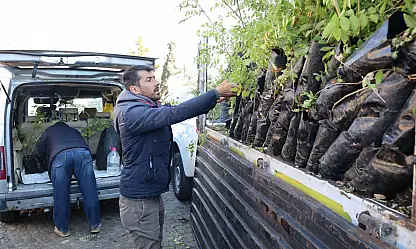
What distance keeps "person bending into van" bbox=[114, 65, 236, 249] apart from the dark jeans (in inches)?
74.3

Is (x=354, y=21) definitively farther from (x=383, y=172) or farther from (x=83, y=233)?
(x=83, y=233)

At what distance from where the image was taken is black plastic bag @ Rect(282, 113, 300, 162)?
1862 mm

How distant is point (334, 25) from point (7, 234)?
4.89m

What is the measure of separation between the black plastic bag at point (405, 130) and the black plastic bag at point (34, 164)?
513cm

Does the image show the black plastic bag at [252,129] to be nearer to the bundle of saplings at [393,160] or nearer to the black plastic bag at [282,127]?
the black plastic bag at [282,127]

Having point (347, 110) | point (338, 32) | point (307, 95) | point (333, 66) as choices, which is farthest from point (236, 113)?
point (338, 32)

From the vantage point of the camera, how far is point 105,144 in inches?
216

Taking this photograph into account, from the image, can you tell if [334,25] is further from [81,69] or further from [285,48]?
[81,69]

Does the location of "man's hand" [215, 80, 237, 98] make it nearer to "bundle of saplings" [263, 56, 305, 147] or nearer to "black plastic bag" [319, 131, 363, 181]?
"bundle of saplings" [263, 56, 305, 147]

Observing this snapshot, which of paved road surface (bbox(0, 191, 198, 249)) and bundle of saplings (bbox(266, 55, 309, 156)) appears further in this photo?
paved road surface (bbox(0, 191, 198, 249))

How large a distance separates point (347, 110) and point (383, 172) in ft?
1.07

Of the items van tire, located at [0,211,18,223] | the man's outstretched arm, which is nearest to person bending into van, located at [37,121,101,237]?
van tire, located at [0,211,18,223]

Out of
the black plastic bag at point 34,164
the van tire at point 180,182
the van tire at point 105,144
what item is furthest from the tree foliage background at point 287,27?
the black plastic bag at point 34,164

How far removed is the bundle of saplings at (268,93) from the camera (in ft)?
6.75
